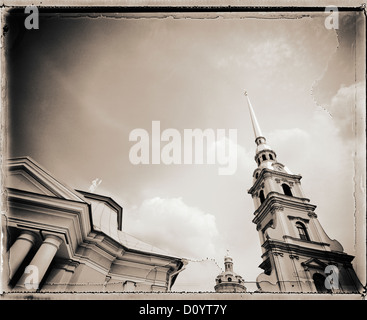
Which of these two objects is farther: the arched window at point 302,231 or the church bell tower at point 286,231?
the arched window at point 302,231

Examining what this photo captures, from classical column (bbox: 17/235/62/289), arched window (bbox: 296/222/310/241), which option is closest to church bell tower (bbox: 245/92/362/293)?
arched window (bbox: 296/222/310/241)

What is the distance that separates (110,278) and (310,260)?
10430 millimetres

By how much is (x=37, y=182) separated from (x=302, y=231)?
15.5 meters

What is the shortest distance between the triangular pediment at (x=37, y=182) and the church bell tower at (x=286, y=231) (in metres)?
7.04

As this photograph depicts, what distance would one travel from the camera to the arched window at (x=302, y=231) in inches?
633

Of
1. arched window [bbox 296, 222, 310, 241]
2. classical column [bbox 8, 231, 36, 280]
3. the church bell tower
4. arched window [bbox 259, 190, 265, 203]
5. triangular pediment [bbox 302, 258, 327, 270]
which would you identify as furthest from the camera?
arched window [bbox 259, 190, 265, 203]

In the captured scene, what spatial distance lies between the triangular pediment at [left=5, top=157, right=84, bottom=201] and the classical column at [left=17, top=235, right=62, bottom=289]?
133 cm

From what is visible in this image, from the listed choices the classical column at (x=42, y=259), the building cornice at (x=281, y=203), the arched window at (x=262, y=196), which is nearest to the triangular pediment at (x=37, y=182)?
the classical column at (x=42, y=259)

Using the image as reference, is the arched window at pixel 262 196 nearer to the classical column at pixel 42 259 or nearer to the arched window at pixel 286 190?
the arched window at pixel 286 190

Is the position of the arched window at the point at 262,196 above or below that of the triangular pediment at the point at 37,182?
above

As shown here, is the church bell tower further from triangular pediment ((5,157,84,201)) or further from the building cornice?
triangular pediment ((5,157,84,201))

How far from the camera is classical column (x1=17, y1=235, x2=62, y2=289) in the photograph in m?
6.16

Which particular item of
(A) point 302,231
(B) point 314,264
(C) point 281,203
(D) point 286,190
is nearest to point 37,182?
(B) point 314,264
